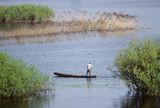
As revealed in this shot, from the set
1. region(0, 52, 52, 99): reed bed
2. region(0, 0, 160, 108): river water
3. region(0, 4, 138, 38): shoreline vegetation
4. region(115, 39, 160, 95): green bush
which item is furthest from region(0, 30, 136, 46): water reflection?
region(115, 39, 160, 95): green bush

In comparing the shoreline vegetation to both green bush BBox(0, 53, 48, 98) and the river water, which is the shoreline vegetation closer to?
the river water

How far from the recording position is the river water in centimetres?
3544

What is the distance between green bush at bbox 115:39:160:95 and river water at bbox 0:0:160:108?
0.71m

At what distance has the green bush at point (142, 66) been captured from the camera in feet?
116

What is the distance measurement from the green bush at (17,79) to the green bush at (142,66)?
4930 millimetres

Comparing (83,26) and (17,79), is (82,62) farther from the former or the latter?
(83,26)

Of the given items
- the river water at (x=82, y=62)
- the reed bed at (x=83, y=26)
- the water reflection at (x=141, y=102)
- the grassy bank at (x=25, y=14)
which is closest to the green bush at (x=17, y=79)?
the river water at (x=82, y=62)

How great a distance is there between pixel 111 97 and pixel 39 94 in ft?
14.4

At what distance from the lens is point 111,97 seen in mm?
36562

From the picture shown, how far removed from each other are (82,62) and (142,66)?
725 inches

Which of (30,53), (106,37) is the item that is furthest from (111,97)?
(106,37)

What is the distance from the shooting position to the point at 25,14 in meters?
89.0

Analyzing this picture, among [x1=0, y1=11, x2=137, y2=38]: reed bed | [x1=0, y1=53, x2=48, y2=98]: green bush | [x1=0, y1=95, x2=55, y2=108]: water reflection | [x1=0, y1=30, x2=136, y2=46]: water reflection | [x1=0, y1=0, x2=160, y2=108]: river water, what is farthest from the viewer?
[x1=0, y1=11, x2=137, y2=38]: reed bed

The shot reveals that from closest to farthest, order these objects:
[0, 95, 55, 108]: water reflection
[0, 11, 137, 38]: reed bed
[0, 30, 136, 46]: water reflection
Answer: [0, 95, 55, 108]: water reflection < [0, 30, 136, 46]: water reflection < [0, 11, 137, 38]: reed bed
